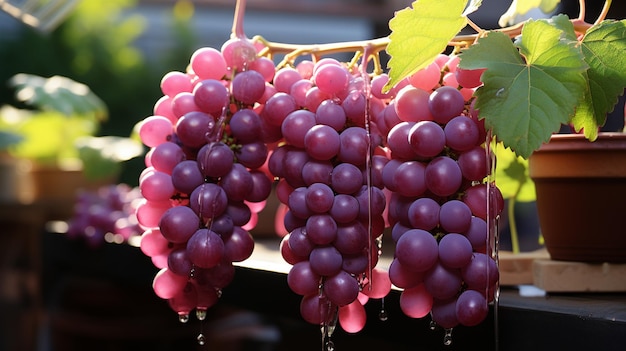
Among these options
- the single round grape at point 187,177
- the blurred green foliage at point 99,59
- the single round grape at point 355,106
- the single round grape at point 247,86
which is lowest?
the single round grape at point 187,177

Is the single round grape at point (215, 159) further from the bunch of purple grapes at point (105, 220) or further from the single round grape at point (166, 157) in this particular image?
the bunch of purple grapes at point (105, 220)

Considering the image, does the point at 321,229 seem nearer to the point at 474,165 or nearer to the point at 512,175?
the point at 474,165

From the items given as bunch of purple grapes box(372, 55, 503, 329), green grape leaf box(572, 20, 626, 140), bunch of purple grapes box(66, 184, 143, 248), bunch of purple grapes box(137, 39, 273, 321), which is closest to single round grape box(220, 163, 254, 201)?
bunch of purple grapes box(137, 39, 273, 321)

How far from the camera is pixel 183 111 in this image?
58cm

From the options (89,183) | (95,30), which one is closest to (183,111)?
(89,183)

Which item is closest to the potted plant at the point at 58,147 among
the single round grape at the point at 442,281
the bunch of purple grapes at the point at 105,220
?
the bunch of purple grapes at the point at 105,220

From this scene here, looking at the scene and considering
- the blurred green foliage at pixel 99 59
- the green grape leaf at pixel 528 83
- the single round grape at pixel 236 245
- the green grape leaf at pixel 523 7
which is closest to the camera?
the green grape leaf at pixel 528 83

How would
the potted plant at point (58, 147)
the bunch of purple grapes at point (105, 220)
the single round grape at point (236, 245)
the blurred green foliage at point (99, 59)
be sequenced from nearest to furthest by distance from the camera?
the single round grape at point (236, 245) < the bunch of purple grapes at point (105, 220) < the potted plant at point (58, 147) < the blurred green foliage at point (99, 59)

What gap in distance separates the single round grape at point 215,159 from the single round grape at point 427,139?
14 cm

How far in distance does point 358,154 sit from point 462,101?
0.08 metres

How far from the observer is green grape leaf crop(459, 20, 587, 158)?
0.45 metres

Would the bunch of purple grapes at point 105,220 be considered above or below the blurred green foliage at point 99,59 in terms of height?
below

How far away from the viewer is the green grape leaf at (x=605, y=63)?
19.7 inches

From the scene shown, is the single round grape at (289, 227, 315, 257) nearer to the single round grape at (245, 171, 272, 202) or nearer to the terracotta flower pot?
the single round grape at (245, 171, 272, 202)
